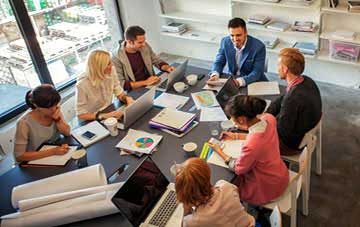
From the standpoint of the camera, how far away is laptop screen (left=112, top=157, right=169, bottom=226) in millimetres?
1693

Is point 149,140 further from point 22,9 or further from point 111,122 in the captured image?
point 22,9

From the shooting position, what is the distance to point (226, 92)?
8.48 ft

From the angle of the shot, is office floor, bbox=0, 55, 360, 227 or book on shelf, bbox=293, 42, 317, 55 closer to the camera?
office floor, bbox=0, 55, 360, 227

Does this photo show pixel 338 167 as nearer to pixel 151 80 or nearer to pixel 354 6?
pixel 354 6

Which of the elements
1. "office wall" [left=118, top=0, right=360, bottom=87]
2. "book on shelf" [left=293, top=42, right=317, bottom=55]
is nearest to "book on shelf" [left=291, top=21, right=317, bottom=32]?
"book on shelf" [left=293, top=42, right=317, bottom=55]

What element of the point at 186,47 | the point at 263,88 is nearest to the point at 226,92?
the point at 263,88

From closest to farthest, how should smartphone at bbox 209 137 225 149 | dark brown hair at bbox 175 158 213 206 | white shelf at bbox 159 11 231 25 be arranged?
dark brown hair at bbox 175 158 213 206 < smartphone at bbox 209 137 225 149 < white shelf at bbox 159 11 231 25

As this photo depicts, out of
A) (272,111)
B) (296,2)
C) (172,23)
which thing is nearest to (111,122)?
(272,111)

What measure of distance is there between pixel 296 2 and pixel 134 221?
304 centimetres

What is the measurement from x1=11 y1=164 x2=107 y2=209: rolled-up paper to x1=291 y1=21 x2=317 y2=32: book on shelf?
116 inches

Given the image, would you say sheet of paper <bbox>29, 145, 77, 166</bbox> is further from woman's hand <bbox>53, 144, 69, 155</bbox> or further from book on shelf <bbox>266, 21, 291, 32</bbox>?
book on shelf <bbox>266, 21, 291, 32</bbox>

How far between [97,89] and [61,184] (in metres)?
1.11

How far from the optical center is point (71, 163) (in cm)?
219

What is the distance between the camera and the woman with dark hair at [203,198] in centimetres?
154
